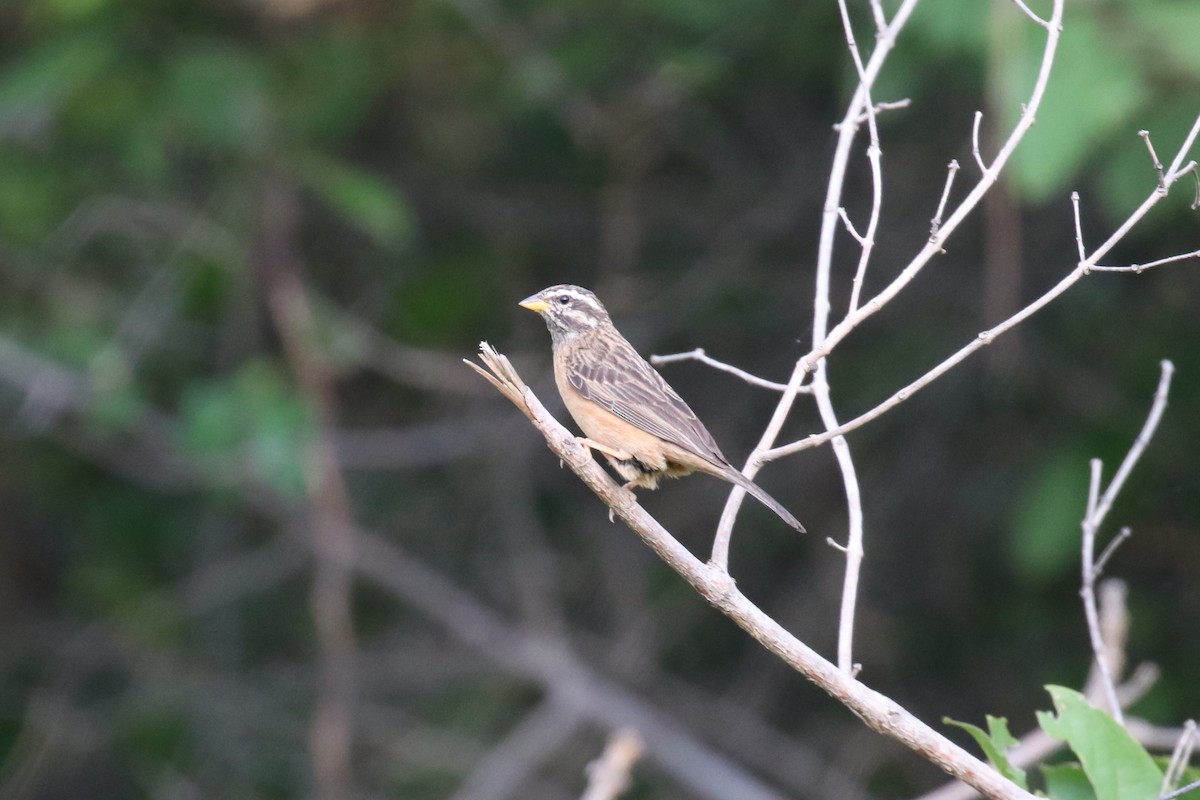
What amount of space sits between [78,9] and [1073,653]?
6.56 meters

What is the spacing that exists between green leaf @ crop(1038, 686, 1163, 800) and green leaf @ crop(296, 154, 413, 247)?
4.55 m

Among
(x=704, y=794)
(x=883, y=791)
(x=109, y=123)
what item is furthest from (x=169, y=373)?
(x=883, y=791)

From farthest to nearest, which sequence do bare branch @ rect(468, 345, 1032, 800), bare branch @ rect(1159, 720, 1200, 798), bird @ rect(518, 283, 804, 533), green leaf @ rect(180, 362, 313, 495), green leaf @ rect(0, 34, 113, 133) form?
1. green leaf @ rect(180, 362, 313, 495)
2. green leaf @ rect(0, 34, 113, 133)
3. bird @ rect(518, 283, 804, 533)
4. bare branch @ rect(1159, 720, 1200, 798)
5. bare branch @ rect(468, 345, 1032, 800)

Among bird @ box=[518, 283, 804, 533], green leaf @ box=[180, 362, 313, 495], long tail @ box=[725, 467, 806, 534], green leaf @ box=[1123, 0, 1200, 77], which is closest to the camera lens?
long tail @ box=[725, 467, 806, 534]

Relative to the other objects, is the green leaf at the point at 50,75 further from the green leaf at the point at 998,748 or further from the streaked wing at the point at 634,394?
the green leaf at the point at 998,748

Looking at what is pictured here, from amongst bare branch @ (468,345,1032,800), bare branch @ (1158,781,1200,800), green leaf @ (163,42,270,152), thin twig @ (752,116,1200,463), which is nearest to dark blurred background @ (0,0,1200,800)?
green leaf @ (163,42,270,152)

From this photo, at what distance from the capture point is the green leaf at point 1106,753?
350cm

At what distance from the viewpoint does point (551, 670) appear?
27.9 ft

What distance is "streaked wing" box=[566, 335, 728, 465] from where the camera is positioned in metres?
4.84

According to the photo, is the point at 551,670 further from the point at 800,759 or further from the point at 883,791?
the point at 883,791

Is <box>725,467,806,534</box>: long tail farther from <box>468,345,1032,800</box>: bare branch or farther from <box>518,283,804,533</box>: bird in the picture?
<box>468,345,1032,800</box>: bare branch

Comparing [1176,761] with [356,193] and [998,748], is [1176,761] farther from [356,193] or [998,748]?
[356,193]

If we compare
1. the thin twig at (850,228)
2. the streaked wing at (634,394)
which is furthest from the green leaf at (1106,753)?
the streaked wing at (634,394)

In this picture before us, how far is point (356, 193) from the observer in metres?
7.21
